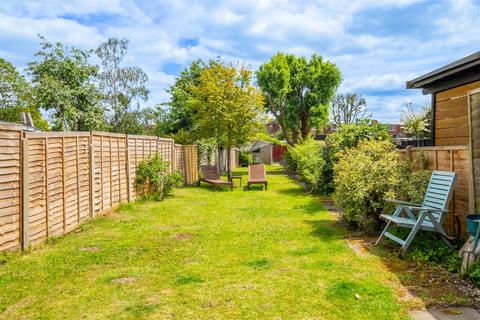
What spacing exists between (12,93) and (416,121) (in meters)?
30.9

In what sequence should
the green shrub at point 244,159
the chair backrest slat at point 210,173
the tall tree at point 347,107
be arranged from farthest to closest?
the tall tree at point 347,107 < the green shrub at point 244,159 < the chair backrest slat at point 210,173

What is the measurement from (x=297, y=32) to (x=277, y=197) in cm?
580

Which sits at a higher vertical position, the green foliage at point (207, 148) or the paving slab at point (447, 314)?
the green foliage at point (207, 148)

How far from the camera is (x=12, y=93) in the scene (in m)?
28.5

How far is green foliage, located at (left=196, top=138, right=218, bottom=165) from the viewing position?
1855cm

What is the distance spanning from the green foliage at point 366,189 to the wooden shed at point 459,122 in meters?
0.77

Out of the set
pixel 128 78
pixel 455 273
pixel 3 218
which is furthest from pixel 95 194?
pixel 128 78

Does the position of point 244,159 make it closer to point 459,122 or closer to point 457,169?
point 459,122

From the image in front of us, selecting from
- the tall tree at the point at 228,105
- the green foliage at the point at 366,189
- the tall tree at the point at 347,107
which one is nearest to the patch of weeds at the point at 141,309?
the green foliage at the point at 366,189

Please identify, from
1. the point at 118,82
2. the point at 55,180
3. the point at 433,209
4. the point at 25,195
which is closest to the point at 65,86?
the point at 118,82

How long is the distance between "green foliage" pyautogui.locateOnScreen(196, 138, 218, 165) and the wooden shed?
12.3 metres

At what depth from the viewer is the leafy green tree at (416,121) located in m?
20.5

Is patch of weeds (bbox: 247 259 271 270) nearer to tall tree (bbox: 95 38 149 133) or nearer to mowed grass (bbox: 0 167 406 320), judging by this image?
mowed grass (bbox: 0 167 406 320)

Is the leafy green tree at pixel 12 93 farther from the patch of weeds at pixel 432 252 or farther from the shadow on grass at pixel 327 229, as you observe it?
the patch of weeds at pixel 432 252
